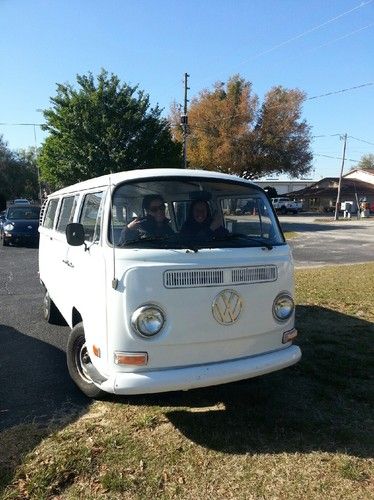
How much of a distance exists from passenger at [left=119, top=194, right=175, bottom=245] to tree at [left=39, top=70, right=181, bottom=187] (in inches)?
899

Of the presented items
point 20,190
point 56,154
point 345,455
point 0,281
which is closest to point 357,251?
point 0,281

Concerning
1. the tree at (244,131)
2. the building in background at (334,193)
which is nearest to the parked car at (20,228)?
the tree at (244,131)

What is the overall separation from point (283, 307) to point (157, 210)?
1373 mm

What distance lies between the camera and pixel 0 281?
10.7 meters

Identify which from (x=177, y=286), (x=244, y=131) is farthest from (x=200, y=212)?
(x=244, y=131)

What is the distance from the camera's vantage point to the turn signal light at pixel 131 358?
11.3 ft

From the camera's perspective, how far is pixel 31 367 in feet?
17.1

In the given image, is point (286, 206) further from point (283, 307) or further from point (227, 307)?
point (227, 307)

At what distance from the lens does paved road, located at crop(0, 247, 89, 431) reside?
4.18m

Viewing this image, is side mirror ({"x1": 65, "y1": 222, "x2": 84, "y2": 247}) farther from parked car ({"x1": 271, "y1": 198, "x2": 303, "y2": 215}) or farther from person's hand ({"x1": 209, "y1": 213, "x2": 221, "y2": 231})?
parked car ({"x1": 271, "y1": 198, "x2": 303, "y2": 215})

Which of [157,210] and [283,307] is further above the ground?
[157,210]

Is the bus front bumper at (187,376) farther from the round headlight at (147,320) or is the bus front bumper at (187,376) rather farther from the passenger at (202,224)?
the passenger at (202,224)

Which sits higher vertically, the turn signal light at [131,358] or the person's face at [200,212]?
the person's face at [200,212]

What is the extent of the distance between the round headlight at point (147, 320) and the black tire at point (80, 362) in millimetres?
1028
